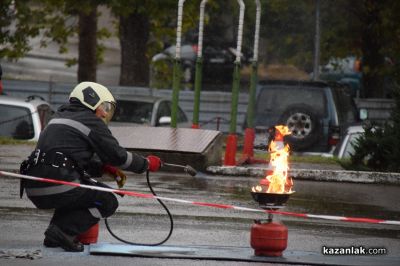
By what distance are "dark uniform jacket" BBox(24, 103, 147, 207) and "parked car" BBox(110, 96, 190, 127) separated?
45.1 ft

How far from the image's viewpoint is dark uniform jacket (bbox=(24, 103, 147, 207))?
10.2 metres

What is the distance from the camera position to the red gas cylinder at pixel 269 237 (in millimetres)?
10398

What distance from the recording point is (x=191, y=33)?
144 feet

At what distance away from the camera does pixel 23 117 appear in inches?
877

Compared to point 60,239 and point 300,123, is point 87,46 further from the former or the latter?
point 60,239

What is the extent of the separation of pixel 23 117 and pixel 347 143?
576 centimetres

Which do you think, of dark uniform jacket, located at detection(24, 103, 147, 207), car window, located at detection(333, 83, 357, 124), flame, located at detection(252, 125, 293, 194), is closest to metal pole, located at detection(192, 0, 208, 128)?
car window, located at detection(333, 83, 357, 124)

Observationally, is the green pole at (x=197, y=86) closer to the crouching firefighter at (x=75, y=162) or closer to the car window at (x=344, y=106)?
the car window at (x=344, y=106)

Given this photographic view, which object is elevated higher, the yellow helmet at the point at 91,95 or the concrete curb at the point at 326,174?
the yellow helmet at the point at 91,95

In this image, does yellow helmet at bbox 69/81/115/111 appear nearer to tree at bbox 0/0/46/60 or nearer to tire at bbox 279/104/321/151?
tire at bbox 279/104/321/151

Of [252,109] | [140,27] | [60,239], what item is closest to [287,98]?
[252,109]

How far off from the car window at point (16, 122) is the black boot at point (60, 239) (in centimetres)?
1173

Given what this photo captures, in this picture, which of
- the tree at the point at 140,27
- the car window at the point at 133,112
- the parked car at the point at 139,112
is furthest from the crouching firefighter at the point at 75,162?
the tree at the point at 140,27

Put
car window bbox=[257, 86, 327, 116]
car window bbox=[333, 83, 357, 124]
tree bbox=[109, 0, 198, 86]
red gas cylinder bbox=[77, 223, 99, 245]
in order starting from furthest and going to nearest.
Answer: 1. tree bbox=[109, 0, 198, 86]
2. car window bbox=[333, 83, 357, 124]
3. car window bbox=[257, 86, 327, 116]
4. red gas cylinder bbox=[77, 223, 99, 245]
